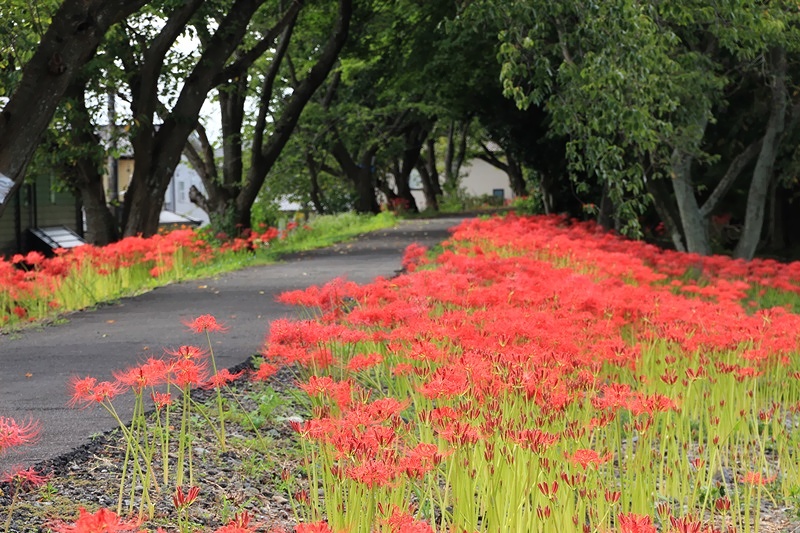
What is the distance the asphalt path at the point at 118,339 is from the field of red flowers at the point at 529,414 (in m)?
0.46

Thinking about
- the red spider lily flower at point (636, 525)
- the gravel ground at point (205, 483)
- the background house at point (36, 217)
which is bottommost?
the gravel ground at point (205, 483)

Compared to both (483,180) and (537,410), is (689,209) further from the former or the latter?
(483,180)

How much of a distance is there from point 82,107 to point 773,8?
10006 millimetres

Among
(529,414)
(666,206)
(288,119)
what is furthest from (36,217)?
(529,414)

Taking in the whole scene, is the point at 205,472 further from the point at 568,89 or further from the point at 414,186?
the point at 414,186

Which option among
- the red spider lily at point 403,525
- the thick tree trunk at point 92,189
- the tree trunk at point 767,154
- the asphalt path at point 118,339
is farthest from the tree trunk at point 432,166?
the red spider lily at point 403,525

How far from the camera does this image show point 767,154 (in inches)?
619

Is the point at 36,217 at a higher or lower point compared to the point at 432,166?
lower

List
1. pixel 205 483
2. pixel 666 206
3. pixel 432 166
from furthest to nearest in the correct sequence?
1. pixel 432 166
2. pixel 666 206
3. pixel 205 483

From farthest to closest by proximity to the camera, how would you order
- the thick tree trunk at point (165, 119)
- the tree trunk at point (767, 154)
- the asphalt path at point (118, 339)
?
1. the thick tree trunk at point (165, 119)
2. the tree trunk at point (767, 154)
3. the asphalt path at point (118, 339)

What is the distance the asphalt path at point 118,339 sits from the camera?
5.34 m

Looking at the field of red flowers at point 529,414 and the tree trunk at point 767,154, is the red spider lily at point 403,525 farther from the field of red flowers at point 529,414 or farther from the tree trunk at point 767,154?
the tree trunk at point 767,154

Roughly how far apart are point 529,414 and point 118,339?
5.53 meters

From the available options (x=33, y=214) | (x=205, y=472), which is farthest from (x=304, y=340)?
(x=33, y=214)
